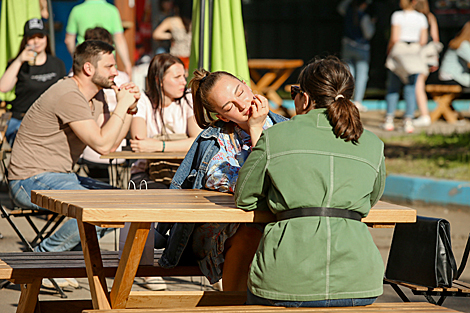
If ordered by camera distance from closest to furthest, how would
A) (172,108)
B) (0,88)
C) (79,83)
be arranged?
(79,83) < (172,108) < (0,88)

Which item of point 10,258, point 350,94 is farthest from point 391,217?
point 10,258

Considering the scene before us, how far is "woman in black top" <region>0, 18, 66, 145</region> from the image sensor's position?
6.21m

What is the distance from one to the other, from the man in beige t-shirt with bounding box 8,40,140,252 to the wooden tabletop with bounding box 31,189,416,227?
3.92ft

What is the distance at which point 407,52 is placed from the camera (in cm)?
1045

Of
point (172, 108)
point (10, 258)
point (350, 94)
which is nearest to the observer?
point (350, 94)

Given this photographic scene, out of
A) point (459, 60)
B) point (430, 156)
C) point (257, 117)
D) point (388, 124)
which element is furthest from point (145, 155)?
point (459, 60)

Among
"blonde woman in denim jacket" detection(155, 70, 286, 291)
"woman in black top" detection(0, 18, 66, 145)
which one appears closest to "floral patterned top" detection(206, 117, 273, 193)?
"blonde woman in denim jacket" detection(155, 70, 286, 291)

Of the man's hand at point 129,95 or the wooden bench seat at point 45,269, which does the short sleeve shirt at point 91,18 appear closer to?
the man's hand at point 129,95

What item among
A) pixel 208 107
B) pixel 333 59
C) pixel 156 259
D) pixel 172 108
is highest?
pixel 333 59

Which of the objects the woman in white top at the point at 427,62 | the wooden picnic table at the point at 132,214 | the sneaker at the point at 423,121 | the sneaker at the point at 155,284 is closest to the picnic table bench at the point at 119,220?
the wooden picnic table at the point at 132,214

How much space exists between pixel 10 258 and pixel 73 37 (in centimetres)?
511

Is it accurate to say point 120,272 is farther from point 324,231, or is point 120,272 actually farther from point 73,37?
point 73,37

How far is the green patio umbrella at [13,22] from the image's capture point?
7379 millimetres

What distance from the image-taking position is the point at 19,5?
7.39m
